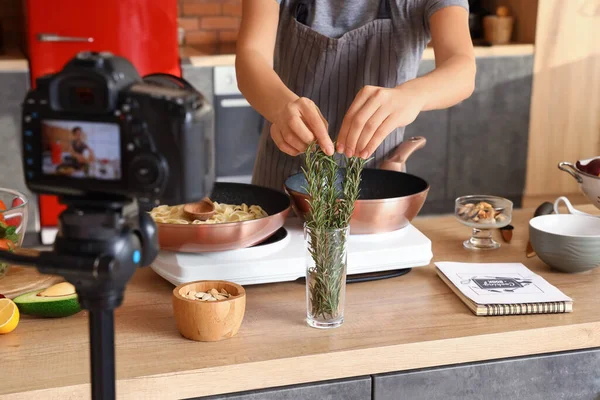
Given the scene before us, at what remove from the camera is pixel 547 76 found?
4125 mm

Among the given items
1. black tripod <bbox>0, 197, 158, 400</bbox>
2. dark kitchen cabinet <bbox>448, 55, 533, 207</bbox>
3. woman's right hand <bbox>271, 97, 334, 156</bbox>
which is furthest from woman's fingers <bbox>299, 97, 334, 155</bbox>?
dark kitchen cabinet <bbox>448, 55, 533, 207</bbox>

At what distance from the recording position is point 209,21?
4.29m

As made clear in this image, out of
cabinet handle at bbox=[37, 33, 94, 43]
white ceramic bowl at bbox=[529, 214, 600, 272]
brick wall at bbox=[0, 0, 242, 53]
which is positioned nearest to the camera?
white ceramic bowl at bbox=[529, 214, 600, 272]

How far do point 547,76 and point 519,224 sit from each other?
2.51 metres

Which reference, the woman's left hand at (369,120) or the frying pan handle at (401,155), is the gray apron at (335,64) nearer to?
the frying pan handle at (401,155)

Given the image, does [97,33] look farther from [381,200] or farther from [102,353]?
[102,353]

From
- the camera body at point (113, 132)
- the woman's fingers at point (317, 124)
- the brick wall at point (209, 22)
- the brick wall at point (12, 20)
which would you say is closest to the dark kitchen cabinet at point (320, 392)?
the woman's fingers at point (317, 124)

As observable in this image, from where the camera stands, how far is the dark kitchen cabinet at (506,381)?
4.14ft

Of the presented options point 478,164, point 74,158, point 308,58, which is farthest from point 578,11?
point 74,158

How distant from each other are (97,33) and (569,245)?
2.59 meters

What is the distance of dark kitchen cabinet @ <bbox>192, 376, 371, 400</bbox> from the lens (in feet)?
3.89

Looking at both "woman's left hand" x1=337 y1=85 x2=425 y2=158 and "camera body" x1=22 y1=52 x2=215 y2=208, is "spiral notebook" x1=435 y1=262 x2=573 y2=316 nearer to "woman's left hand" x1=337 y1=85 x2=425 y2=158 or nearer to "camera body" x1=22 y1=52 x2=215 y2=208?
"woman's left hand" x1=337 y1=85 x2=425 y2=158

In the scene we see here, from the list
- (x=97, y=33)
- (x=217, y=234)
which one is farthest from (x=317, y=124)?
(x=97, y=33)

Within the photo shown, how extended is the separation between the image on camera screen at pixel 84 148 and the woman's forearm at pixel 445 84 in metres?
0.88
